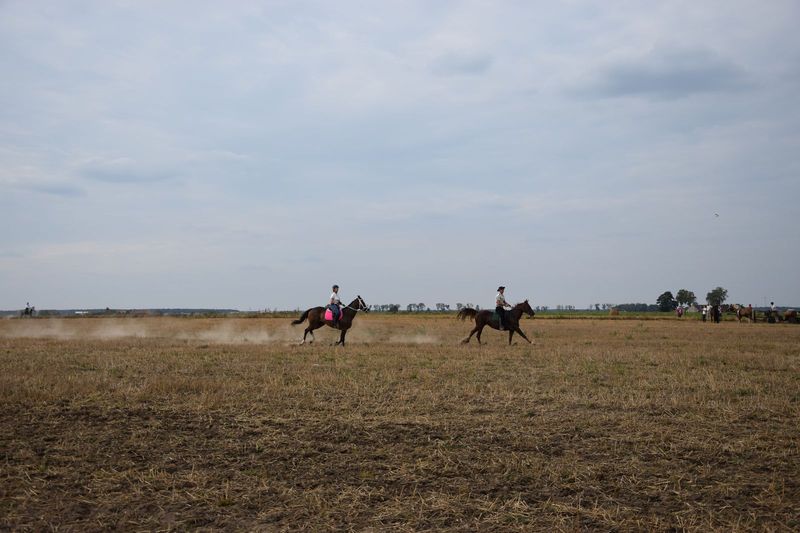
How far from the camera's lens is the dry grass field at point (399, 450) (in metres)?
6.64

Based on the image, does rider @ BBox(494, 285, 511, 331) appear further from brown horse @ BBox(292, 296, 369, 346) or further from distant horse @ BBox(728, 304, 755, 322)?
distant horse @ BBox(728, 304, 755, 322)

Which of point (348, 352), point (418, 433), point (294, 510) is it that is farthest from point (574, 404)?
point (348, 352)

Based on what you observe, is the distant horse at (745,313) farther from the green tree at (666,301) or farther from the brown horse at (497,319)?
the green tree at (666,301)

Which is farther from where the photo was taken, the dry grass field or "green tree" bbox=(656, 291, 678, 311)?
"green tree" bbox=(656, 291, 678, 311)

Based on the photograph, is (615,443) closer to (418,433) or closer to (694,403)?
(418,433)

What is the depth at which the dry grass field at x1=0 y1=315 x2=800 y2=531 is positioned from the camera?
6641 mm

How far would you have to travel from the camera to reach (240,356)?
20.0 m

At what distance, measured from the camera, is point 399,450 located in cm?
877

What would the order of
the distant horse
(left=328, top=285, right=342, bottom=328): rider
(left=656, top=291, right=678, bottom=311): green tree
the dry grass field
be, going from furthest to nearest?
(left=656, top=291, right=678, bottom=311): green tree, the distant horse, (left=328, top=285, right=342, bottom=328): rider, the dry grass field

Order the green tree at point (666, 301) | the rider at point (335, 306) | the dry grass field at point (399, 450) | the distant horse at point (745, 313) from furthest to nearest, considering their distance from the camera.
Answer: the green tree at point (666, 301) < the distant horse at point (745, 313) < the rider at point (335, 306) < the dry grass field at point (399, 450)

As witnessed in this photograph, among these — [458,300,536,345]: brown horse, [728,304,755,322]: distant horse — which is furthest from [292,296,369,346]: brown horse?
[728,304,755,322]: distant horse

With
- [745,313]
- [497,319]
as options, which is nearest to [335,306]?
[497,319]

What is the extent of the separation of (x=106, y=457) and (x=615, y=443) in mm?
6927

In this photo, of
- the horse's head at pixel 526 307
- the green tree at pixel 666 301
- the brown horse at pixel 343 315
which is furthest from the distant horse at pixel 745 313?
the green tree at pixel 666 301
